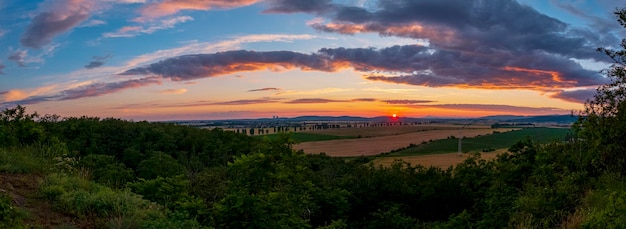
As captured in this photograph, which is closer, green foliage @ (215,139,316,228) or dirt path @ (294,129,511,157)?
green foliage @ (215,139,316,228)

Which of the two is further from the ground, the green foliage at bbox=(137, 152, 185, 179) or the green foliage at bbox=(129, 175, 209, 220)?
the green foliage at bbox=(129, 175, 209, 220)

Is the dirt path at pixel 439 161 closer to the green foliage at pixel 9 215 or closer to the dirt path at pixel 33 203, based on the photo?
the dirt path at pixel 33 203

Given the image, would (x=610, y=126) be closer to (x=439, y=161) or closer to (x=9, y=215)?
(x=9, y=215)

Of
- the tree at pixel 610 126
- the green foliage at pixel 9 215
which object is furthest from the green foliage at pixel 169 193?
the tree at pixel 610 126

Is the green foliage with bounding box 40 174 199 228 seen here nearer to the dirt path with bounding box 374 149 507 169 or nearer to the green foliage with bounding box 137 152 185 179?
the green foliage with bounding box 137 152 185 179

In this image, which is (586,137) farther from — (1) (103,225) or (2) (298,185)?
(1) (103,225)

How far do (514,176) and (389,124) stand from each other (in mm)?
105182

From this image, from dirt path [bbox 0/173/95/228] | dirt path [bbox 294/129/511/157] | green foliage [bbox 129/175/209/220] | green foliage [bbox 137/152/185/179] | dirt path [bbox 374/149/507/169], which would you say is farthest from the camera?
dirt path [bbox 294/129/511/157]

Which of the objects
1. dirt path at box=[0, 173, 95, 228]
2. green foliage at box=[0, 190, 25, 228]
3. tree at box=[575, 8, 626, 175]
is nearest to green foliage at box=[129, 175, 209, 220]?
dirt path at box=[0, 173, 95, 228]

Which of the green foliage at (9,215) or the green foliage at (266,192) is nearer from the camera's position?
the green foliage at (9,215)

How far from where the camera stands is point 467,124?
4628 inches

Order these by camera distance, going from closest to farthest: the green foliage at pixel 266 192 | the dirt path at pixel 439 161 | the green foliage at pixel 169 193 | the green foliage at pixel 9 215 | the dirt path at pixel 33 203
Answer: the green foliage at pixel 9 215 < the dirt path at pixel 33 203 < the green foliage at pixel 266 192 < the green foliage at pixel 169 193 < the dirt path at pixel 439 161

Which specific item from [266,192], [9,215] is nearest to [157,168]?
[266,192]

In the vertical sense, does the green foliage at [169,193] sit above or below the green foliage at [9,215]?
below
